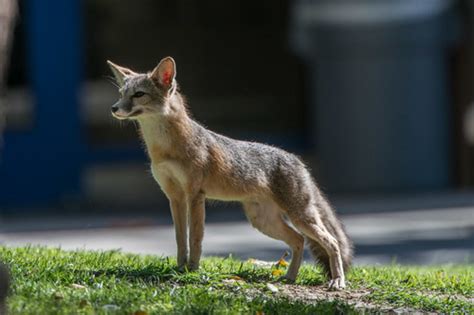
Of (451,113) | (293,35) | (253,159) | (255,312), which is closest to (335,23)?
Answer: (293,35)

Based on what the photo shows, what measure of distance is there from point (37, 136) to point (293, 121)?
618 centimetres

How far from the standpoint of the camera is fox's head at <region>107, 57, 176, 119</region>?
6973 millimetres

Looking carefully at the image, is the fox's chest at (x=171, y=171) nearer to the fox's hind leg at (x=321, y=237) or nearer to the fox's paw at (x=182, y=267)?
the fox's paw at (x=182, y=267)

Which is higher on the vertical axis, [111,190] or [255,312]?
[255,312]

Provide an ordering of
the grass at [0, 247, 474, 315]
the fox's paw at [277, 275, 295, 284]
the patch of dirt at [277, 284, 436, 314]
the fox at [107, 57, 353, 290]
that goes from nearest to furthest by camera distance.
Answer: the grass at [0, 247, 474, 315] → the patch of dirt at [277, 284, 436, 314] → the fox at [107, 57, 353, 290] → the fox's paw at [277, 275, 295, 284]

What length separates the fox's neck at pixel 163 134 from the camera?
7.09 meters

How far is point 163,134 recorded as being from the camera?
7.10 m

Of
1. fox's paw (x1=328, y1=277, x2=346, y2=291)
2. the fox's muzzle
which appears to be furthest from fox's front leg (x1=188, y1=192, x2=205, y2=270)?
fox's paw (x1=328, y1=277, x2=346, y2=291)

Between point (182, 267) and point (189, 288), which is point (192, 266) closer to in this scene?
point (182, 267)

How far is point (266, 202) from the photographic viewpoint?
7453 mm

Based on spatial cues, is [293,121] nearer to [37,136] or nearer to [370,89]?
[370,89]

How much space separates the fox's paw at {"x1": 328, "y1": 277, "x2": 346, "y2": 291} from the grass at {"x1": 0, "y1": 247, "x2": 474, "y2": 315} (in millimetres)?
73

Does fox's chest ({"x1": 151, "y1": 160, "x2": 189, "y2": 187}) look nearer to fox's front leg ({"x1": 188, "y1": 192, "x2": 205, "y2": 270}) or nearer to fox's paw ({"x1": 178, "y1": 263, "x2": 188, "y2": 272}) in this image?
A: fox's front leg ({"x1": 188, "y1": 192, "x2": 205, "y2": 270})

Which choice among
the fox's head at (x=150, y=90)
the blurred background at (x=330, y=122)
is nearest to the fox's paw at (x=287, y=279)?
the fox's head at (x=150, y=90)
